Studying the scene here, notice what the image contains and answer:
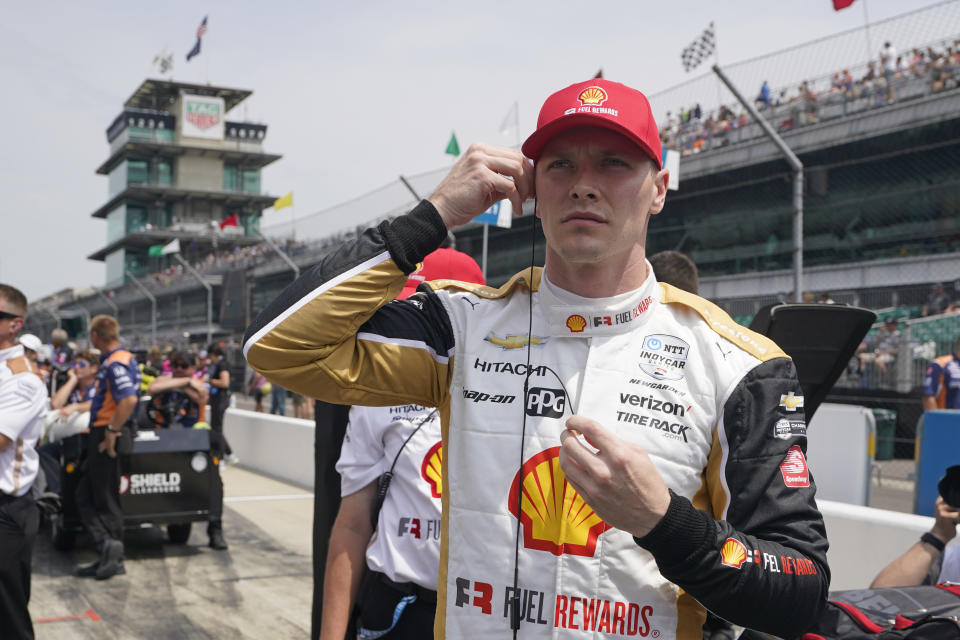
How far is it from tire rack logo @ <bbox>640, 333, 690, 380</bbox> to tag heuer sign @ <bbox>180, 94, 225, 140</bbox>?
278ft

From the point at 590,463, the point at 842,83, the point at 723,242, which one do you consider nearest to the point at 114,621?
the point at 590,463

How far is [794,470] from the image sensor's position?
1.46 meters

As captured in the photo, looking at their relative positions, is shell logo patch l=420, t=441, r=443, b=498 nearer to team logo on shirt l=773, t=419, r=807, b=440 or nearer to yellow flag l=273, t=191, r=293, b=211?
team logo on shirt l=773, t=419, r=807, b=440

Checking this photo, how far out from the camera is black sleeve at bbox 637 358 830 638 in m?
1.33

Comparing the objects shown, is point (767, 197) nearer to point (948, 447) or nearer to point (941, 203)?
point (941, 203)

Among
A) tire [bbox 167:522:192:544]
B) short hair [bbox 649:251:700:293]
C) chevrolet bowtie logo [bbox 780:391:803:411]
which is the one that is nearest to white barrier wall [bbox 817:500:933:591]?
short hair [bbox 649:251:700:293]

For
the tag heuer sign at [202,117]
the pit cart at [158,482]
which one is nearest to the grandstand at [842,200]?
the pit cart at [158,482]

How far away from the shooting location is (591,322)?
1632mm

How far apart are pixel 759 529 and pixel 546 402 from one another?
448mm

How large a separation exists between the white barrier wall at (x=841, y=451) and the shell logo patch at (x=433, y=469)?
19.2 ft

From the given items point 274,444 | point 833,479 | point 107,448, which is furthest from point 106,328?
point 833,479

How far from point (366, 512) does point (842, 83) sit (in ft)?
57.1

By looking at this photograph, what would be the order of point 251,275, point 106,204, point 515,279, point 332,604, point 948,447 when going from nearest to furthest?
point 515,279 < point 332,604 < point 948,447 < point 251,275 < point 106,204

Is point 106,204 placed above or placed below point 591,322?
above
